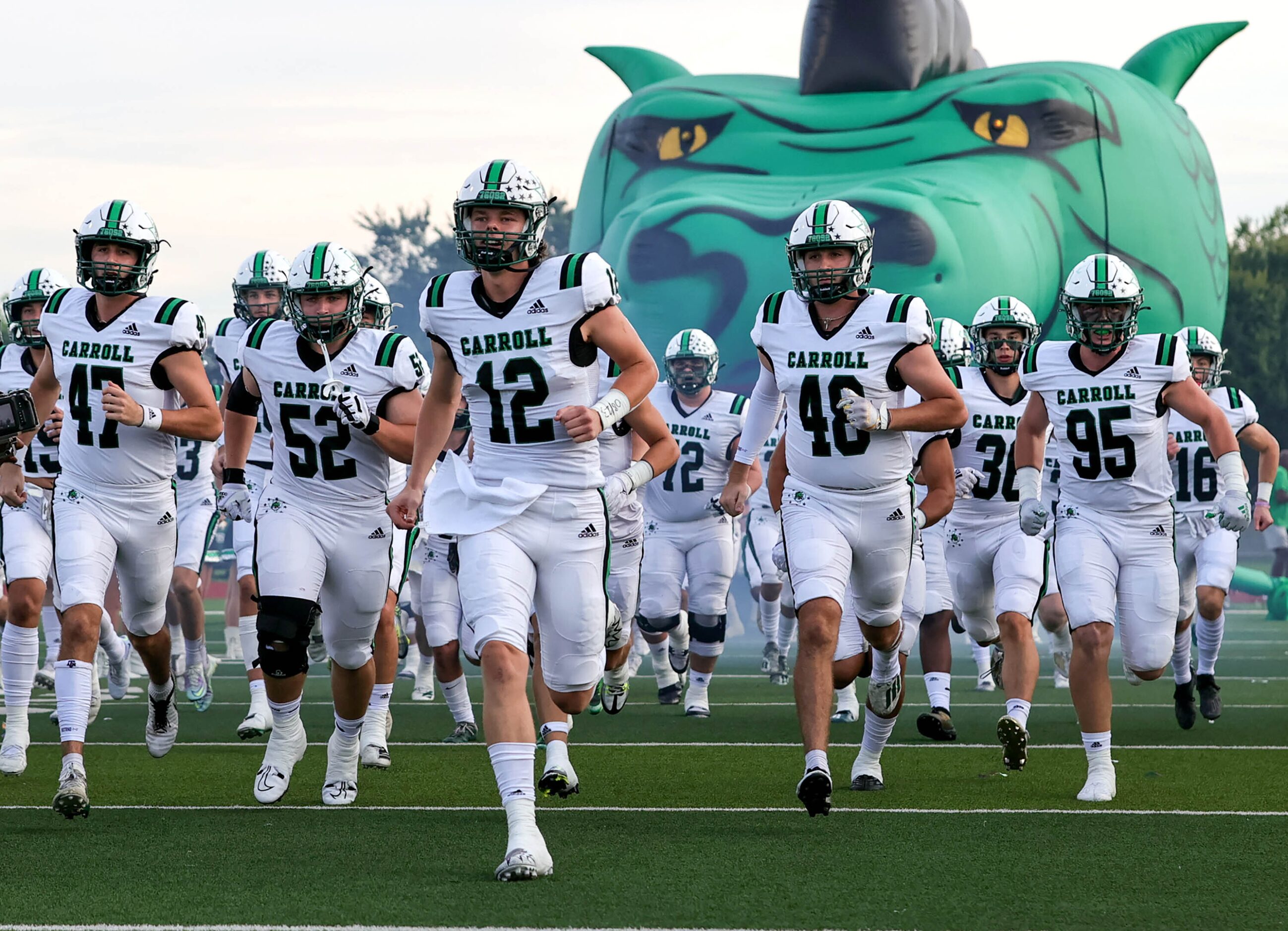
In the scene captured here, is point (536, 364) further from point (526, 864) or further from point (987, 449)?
point (987, 449)

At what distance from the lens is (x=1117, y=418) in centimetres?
762

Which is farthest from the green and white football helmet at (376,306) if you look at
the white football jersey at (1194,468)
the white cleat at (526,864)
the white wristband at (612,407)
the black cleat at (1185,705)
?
the white football jersey at (1194,468)

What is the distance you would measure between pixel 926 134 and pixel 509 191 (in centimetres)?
1402

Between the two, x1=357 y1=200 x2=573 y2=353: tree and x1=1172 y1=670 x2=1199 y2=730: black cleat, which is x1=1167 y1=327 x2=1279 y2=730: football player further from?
x1=357 y1=200 x2=573 y2=353: tree

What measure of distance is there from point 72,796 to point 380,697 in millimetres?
2438

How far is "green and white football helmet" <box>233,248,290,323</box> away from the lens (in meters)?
9.59

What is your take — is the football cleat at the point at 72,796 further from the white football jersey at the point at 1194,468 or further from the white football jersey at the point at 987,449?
the white football jersey at the point at 1194,468

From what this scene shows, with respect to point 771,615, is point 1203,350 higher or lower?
higher

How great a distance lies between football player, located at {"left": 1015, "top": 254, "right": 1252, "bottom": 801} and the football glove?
1.38 m

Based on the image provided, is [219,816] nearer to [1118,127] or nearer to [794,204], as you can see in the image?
[794,204]

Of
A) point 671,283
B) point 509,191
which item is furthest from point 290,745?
point 671,283

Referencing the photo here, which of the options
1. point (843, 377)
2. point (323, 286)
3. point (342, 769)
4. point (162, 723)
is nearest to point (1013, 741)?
point (843, 377)

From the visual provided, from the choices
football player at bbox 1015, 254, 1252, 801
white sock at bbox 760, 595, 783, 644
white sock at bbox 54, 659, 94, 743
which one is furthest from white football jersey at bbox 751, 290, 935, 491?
white sock at bbox 760, 595, 783, 644

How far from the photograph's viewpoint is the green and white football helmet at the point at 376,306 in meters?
8.65
